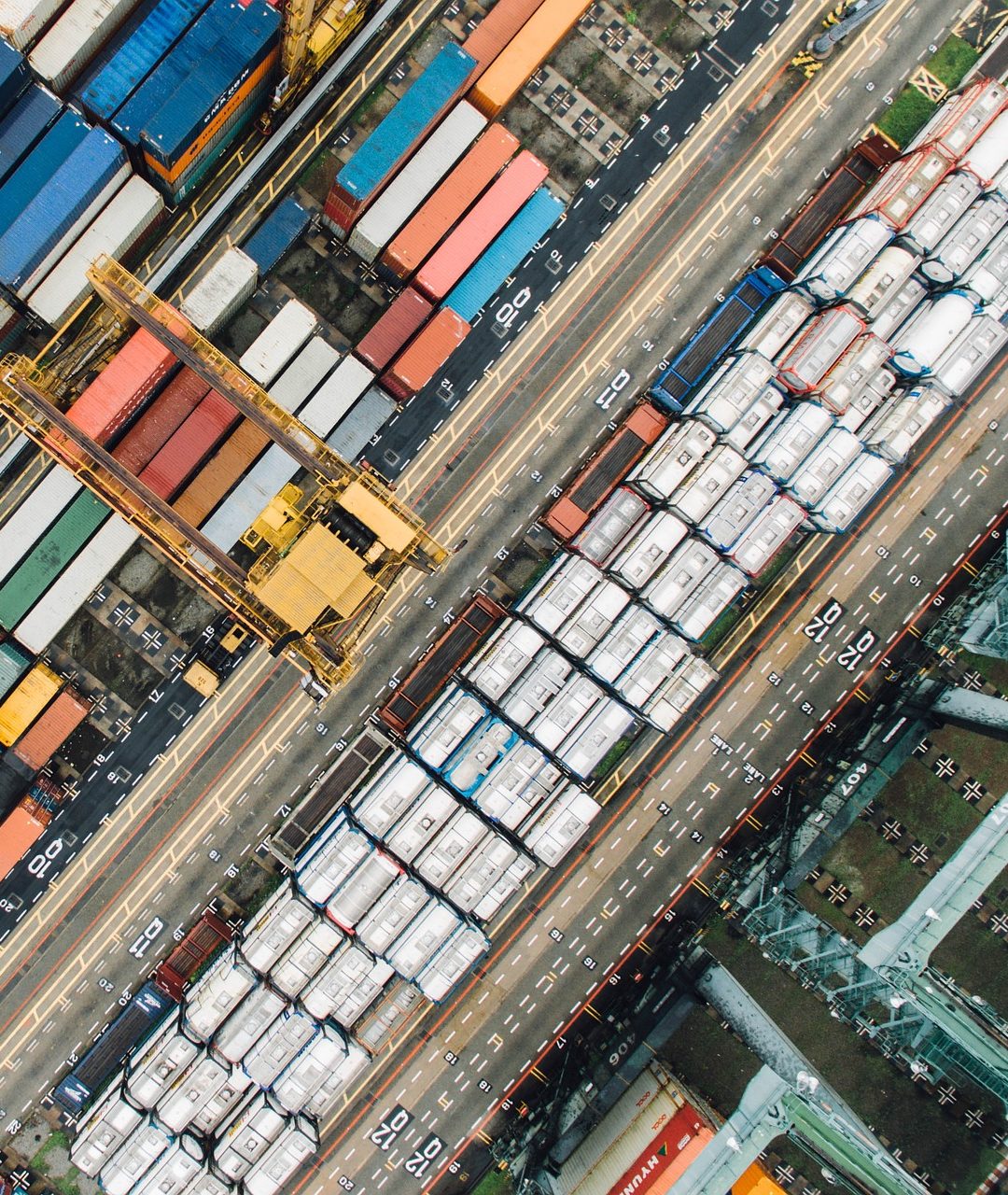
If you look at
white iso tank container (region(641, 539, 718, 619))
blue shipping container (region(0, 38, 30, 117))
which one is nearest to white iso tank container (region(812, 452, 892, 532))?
white iso tank container (region(641, 539, 718, 619))

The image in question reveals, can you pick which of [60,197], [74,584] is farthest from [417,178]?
[74,584]

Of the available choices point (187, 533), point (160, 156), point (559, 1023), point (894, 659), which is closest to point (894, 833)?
point (894, 659)

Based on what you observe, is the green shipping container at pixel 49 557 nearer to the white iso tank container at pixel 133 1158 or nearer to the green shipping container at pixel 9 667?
the green shipping container at pixel 9 667

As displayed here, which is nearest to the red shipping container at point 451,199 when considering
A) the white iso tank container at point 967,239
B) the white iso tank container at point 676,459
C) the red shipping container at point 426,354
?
the red shipping container at point 426,354

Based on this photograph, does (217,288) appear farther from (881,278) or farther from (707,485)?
(881,278)

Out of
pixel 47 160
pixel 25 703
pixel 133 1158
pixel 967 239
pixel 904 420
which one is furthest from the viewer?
pixel 25 703

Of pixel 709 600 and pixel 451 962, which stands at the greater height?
pixel 709 600

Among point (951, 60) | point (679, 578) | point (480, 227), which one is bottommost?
Result: point (679, 578)

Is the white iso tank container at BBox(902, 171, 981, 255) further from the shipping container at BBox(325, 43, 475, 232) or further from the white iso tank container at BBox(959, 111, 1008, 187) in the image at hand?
the shipping container at BBox(325, 43, 475, 232)
